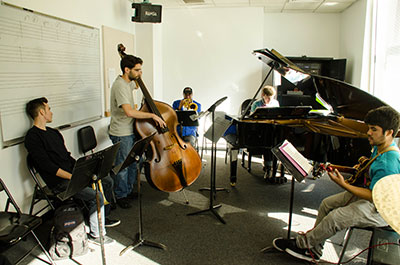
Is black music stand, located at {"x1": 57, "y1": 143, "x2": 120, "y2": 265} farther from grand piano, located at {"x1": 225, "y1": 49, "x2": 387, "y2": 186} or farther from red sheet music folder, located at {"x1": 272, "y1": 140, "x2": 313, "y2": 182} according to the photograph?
grand piano, located at {"x1": 225, "y1": 49, "x2": 387, "y2": 186}

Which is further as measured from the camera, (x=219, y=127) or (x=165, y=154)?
(x=219, y=127)

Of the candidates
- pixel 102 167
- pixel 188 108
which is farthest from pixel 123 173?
pixel 188 108

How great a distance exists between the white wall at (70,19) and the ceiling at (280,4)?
1052 millimetres

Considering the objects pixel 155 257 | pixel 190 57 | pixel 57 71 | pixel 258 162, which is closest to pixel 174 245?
pixel 155 257

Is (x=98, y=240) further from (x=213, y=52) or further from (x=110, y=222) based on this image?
(x=213, y=52)

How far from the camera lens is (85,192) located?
265 centimetres

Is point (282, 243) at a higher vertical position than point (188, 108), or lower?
lower

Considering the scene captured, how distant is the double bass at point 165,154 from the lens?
2932 mm

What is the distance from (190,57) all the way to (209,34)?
58 centimetres

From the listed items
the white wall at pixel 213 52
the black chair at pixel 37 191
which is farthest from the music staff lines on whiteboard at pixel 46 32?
the white wall at pixel 213 52

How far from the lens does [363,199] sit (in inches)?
86.0

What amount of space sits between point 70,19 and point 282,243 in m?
3.20

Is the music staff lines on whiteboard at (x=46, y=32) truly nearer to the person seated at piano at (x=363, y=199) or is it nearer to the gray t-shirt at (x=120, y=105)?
the gray t-shirt at (x=120, y=105)

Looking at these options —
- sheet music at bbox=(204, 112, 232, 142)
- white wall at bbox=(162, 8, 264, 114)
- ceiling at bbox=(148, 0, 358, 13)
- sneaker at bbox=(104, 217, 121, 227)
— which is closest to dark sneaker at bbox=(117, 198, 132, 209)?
sneaker at bbox=(104, 217, 121, 227)
